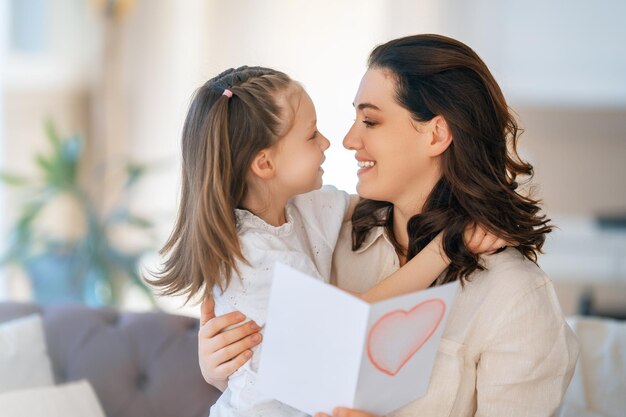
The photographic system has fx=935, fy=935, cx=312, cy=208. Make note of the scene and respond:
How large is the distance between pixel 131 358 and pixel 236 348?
2.29ft

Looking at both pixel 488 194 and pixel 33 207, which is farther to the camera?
pixel 33 207

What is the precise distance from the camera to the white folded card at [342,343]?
140 centimetres

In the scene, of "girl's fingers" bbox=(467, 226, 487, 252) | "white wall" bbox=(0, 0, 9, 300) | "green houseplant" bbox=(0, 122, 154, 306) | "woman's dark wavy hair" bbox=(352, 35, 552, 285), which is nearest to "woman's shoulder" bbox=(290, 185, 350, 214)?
"woman's dark wavy hair" bbox=(352, 35, 552, 285)

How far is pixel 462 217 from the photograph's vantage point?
72.0 inches

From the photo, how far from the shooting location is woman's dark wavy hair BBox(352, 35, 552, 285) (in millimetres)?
1795

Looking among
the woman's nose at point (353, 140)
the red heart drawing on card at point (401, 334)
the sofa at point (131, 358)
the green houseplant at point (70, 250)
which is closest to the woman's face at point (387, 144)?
the woman's nose at point (353, 140)

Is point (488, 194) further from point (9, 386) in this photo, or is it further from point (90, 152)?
point (90, 152)

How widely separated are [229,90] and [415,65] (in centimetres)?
37

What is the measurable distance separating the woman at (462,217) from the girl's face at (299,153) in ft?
0.31

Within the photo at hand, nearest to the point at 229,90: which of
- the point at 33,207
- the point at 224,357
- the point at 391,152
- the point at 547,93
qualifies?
the point at 391,152

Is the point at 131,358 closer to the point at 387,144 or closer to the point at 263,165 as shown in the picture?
the point at 263,165

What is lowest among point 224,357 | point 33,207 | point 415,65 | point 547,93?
point 33,207

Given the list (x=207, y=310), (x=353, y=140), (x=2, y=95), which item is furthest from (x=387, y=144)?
(x=2, y=95)

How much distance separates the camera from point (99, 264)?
413 cm
